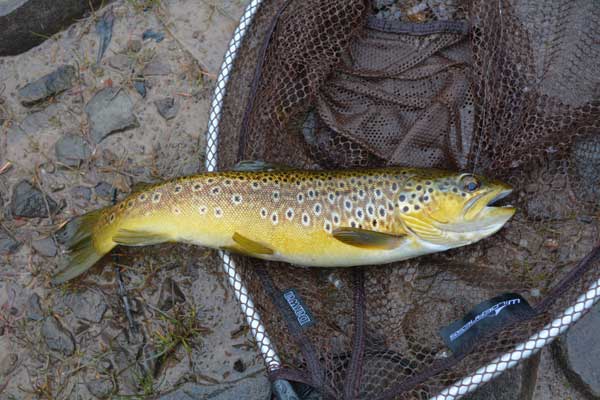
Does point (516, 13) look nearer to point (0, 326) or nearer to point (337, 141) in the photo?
point (337, 141)

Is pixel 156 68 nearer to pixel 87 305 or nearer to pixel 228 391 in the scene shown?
pixel 87 305

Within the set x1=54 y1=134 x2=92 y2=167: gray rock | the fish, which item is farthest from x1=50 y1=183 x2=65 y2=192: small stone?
the fish

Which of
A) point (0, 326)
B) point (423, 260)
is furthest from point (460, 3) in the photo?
point (0, 326)

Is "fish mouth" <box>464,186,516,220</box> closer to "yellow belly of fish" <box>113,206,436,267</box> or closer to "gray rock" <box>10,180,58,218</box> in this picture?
"yellow belly of fish" <box>113,206,436,267</box>

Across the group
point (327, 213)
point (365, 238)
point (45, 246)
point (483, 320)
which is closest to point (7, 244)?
point (45, 246)

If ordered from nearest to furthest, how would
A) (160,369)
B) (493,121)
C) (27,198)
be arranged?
(493,121), (160,369), (27,198)

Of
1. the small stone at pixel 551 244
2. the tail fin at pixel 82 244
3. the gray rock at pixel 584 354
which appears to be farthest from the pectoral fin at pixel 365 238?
the tail fin at pixel 82 244
